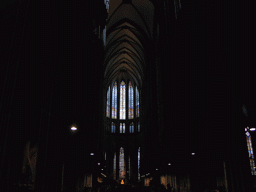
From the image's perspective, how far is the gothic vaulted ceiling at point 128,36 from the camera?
25.5 meters

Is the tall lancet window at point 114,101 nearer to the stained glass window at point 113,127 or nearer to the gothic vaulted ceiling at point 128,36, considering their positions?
the stained glass window at point 113,127

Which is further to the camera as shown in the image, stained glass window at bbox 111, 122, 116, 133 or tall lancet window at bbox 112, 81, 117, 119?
tall lancet window at bbox 112, 81, 117, 119

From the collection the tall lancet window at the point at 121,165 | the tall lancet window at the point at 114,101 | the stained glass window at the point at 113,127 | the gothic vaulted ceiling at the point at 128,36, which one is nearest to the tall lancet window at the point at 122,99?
the tall lancet window at the point at 114,101

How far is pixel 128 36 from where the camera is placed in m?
32.0

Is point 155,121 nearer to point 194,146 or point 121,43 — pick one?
point 194,146

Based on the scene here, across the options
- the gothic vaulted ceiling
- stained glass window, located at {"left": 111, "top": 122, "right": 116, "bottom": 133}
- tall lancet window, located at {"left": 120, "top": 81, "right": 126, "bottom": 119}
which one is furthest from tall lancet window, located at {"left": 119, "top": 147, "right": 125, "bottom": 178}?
the gothic vaulted ceiling

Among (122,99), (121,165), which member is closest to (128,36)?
(122,99)

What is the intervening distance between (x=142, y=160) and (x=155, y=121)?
14.2 metres

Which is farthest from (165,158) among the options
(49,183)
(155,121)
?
(49,183)

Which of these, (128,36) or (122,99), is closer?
(128,36)

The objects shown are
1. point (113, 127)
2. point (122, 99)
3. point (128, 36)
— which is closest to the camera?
point (128, 36)

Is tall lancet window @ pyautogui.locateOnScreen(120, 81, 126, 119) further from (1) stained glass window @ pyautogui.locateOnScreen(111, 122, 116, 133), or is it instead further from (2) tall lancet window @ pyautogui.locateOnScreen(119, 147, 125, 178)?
(2) tall lancet window @ pyautogui.locateOnScreen(119, 147, 125, 178)

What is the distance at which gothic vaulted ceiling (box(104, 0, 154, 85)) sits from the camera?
2552 centimetres

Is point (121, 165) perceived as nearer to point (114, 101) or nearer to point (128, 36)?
point (114, 101)
